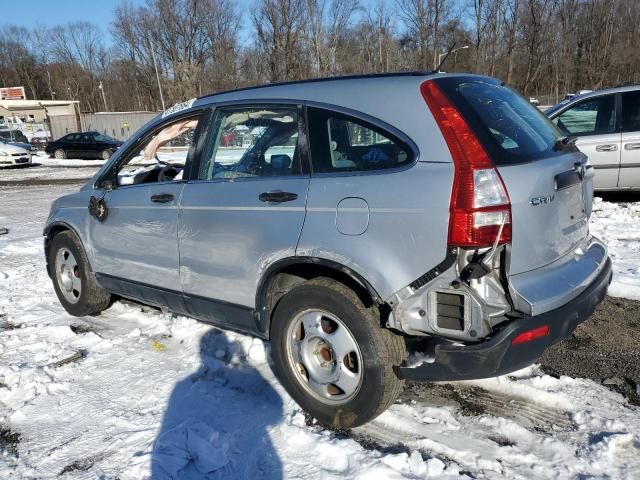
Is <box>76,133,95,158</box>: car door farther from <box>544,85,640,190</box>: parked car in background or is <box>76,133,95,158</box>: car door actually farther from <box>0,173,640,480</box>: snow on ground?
<box>0,173,640,480</box>: snow on ground

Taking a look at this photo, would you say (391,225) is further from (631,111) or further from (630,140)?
(631,111)

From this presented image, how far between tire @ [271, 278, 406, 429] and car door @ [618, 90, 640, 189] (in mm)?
6739

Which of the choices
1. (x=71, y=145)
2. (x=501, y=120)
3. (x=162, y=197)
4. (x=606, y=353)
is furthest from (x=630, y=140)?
(x=71, y=145)

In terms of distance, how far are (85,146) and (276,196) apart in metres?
26.9

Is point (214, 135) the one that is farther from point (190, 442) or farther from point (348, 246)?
point (190, 442)

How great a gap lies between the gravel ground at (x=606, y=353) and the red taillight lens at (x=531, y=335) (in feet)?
3.58

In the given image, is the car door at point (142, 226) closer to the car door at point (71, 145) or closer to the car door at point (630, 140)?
the car door at point (630, 140)

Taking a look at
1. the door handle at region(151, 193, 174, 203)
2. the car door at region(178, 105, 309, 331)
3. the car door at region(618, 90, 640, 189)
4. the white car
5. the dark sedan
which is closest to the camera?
the car door at region(178, 105, 309, 331)

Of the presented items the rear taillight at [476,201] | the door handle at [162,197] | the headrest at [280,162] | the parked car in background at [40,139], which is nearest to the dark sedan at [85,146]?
the parked car in background at [40,139]

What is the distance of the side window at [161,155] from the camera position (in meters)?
4.00

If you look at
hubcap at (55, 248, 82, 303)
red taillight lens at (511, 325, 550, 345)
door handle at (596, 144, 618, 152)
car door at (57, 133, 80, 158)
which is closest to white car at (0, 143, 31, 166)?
car door at (57, 133, 80, 158)

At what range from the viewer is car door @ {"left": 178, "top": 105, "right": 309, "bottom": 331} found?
3.07 metres

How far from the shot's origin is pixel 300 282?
10.5 ft

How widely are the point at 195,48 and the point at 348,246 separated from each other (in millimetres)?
62135
